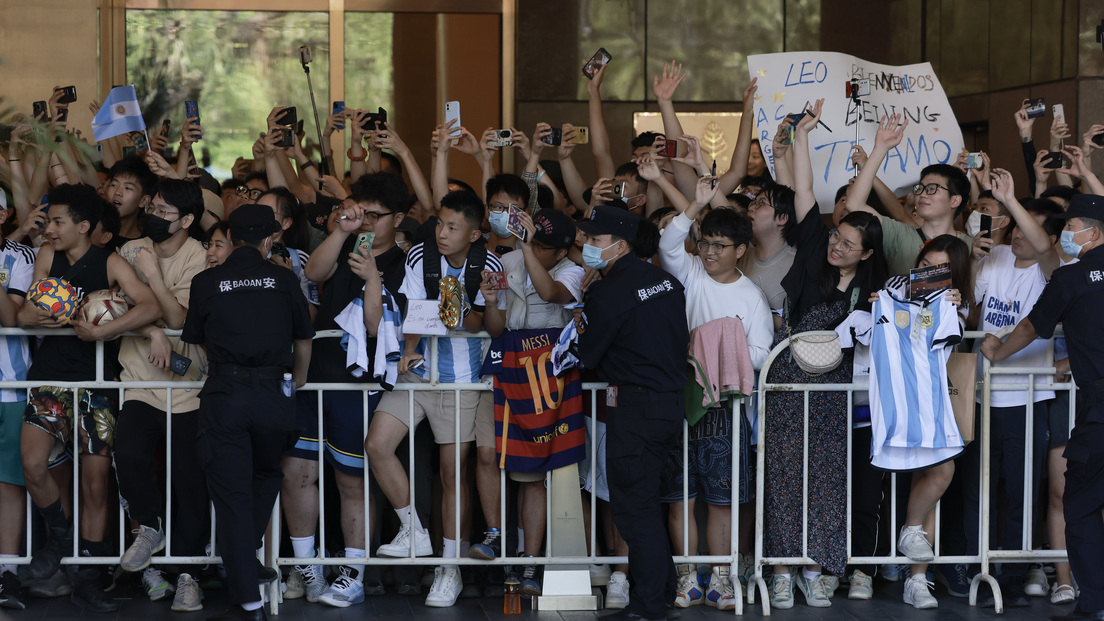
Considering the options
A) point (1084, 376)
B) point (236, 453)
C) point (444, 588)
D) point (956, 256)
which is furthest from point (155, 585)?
point (1084, 376)

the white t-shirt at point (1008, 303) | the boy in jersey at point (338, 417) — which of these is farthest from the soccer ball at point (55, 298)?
the white t-shirt at point (1008, 303)

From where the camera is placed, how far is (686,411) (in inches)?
237

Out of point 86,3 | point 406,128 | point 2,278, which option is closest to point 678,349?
point 2,278

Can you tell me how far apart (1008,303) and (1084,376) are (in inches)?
27.3

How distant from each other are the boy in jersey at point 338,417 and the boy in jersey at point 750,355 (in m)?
1.50

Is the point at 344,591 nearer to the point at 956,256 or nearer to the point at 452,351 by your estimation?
the point at 452,351

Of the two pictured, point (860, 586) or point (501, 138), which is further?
point (501, 138)

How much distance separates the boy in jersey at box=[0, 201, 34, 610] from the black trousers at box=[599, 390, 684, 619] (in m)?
3.00

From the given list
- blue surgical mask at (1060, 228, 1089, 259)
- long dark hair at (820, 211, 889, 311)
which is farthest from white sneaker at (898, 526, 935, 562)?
blue surgical mask at (1060, 228, 1089, 259)

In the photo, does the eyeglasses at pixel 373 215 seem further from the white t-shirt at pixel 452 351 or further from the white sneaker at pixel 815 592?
the white sneaker at pixel 815 592

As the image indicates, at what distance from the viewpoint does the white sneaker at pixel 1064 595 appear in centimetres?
611

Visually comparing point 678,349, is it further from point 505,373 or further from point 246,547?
point 246,547

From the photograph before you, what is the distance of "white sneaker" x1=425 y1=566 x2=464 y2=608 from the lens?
6.04 m

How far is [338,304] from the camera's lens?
621 centimetres
